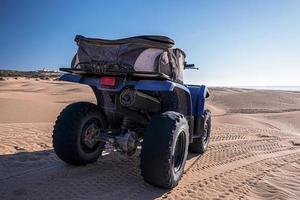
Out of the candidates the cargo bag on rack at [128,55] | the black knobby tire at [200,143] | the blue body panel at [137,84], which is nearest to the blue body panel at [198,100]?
the black knobby tire at [200,143]

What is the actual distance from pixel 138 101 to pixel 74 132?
3.24ft

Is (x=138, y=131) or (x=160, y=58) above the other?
(x=160, y=58)

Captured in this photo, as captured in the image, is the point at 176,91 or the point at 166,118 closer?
the point at 166,118

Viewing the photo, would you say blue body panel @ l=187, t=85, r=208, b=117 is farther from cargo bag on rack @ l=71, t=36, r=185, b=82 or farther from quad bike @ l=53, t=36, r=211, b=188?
cargo bag on rack @ l=71, t=36, r=185, b=82

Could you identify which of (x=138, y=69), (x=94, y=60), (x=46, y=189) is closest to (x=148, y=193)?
(x=46, y=189)

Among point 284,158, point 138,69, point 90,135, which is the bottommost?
point 284,158

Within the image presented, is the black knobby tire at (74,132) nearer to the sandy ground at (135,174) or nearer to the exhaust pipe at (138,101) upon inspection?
the sandy ground at (135,174)

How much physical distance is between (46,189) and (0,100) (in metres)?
12.8

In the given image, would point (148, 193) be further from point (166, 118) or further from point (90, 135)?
point (90, 135)

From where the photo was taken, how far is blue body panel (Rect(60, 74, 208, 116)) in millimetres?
4430

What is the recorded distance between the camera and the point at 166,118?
14.2ft

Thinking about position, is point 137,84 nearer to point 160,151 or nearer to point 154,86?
point 154,86

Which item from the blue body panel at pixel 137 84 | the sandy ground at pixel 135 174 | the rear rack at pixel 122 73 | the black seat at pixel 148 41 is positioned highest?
the black seat at pixel 148 41

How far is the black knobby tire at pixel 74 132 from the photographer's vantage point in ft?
16.5
